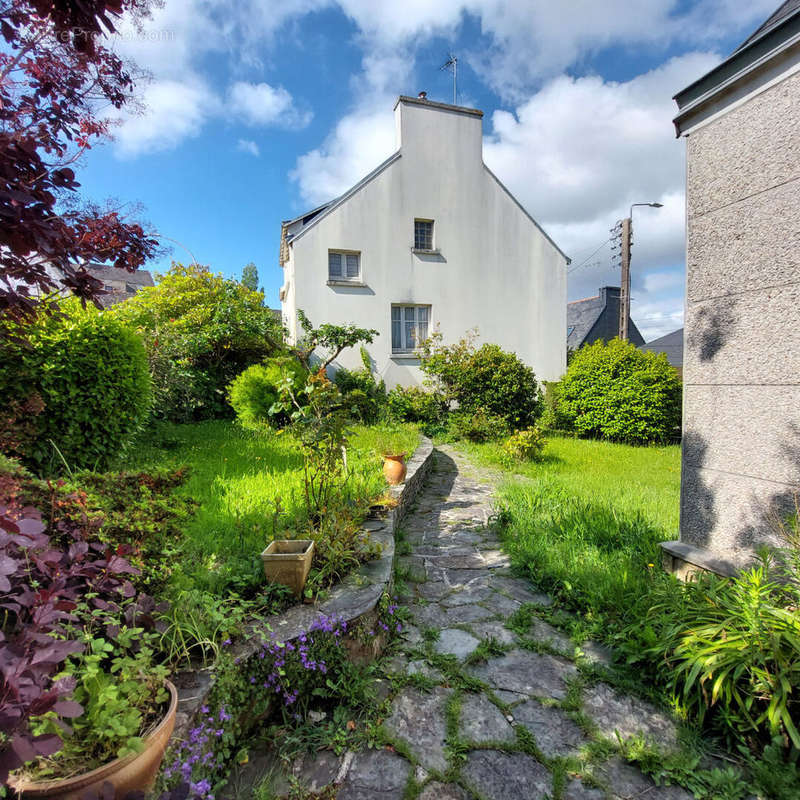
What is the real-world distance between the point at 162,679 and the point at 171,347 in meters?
9.24

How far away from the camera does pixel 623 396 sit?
995 centimetres

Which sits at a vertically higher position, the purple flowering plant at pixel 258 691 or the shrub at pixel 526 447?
the shrub at pixel 526 447

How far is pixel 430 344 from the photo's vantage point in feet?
40.1

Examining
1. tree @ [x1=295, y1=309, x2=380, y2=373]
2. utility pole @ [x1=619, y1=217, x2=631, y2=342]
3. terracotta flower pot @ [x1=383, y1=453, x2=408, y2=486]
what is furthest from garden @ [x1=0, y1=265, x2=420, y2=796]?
utility pole @ [x1=619, y1=217, x2=631, y2=342]

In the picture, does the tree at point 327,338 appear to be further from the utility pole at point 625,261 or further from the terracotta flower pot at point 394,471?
the utility pole at point 625,261

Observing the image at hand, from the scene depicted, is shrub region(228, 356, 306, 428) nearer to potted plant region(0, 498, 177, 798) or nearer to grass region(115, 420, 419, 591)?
grass region(115, 420, 419, 591)

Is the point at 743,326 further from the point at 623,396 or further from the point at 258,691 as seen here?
the point at 623,396

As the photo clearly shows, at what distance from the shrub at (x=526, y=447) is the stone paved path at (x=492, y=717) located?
4.48 m

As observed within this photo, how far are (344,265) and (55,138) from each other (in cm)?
955

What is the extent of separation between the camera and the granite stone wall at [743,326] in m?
2.36

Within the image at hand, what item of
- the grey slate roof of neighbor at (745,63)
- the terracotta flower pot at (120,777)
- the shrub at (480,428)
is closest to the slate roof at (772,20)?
the grey slate roof of neighbor at (745,63)

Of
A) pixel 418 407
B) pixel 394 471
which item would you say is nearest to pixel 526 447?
pixel 394 471

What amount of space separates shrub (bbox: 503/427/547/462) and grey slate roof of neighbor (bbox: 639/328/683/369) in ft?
50.2

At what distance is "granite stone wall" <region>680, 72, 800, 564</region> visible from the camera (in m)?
2.36
